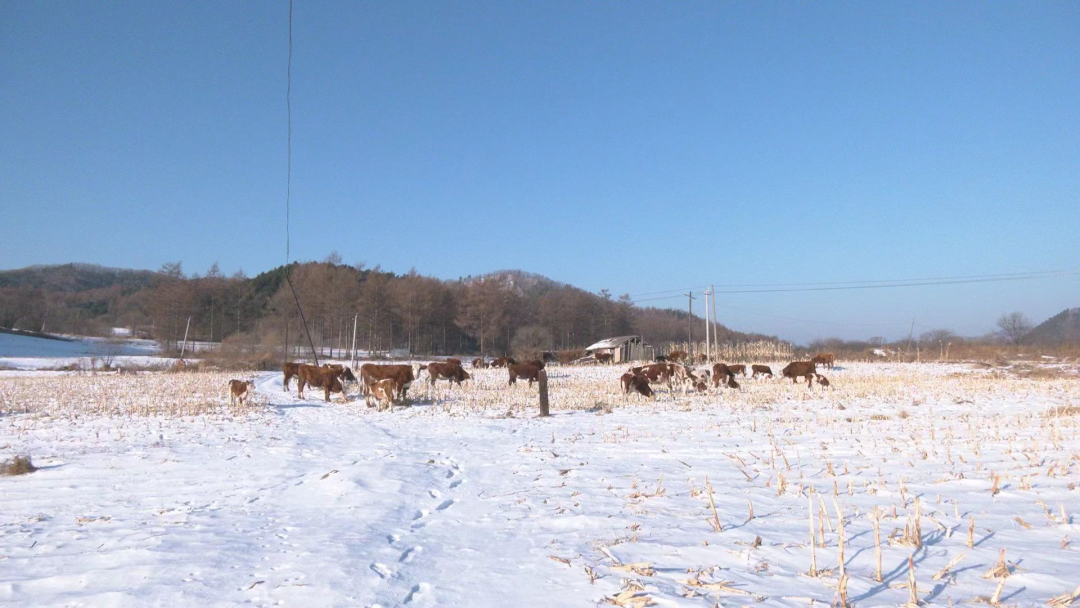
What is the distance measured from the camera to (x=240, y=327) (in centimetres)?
6619

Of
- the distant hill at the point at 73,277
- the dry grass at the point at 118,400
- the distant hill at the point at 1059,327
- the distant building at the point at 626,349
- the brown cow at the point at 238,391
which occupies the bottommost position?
the dry grass at the point at 118,400

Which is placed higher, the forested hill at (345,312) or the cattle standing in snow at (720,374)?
the forested hill at (345,312)

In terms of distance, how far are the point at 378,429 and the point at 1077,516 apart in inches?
452

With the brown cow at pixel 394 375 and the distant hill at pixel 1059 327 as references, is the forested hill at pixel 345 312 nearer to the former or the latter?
the brown cow at pixel 394 375

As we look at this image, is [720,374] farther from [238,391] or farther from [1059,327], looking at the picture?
[1059,327]

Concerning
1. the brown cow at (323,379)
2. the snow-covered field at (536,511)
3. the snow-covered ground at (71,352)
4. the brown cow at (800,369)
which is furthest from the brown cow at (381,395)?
the snow-covered ground at (71,352)

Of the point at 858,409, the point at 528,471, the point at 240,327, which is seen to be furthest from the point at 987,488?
the point at 240,327

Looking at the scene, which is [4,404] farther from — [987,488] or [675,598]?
[987,488]

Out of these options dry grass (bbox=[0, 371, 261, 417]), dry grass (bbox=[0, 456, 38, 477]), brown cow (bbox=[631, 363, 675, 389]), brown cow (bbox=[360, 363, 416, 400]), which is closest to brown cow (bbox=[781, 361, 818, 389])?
brown cow (bbox=[631, 363, 675, 389])

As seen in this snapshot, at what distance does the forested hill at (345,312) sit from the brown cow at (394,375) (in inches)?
1163

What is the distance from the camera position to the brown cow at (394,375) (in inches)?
729

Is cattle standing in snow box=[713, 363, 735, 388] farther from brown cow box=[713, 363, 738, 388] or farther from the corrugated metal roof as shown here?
the corrugated metal roof

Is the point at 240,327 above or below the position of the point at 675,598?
above

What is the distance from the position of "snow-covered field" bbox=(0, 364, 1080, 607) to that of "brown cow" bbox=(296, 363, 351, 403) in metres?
6.89
